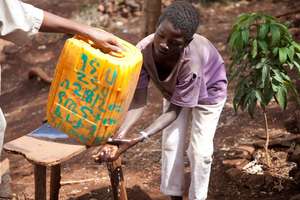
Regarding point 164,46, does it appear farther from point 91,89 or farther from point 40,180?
point 40,180

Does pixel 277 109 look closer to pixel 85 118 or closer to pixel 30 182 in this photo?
pixel 30 182

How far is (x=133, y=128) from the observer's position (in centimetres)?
547

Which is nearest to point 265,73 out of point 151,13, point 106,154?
point 106,154

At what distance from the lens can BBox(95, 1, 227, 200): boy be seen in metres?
3.05

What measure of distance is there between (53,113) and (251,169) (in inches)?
73.4

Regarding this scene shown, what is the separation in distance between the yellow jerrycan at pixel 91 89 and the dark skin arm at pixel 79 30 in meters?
0.05

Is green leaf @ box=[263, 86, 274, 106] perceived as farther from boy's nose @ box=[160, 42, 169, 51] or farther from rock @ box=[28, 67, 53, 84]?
rock @ box=[28, 67, 53, 84]

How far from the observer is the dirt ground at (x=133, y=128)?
14.2 ft

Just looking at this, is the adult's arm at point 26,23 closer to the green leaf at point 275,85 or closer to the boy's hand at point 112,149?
the boy's hand at point 112,149

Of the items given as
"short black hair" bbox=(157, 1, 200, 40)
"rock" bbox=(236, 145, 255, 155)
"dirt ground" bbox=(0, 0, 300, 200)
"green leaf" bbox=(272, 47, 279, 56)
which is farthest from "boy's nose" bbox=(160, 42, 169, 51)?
"rock" bbox=(236, 145, 255, 155)

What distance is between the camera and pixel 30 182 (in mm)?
4758

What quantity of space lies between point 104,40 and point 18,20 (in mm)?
490

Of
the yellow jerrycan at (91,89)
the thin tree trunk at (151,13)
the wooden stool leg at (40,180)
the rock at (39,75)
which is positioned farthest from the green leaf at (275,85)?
the rock at (39,75)

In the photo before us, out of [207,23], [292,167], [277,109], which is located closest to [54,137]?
[292,167]
